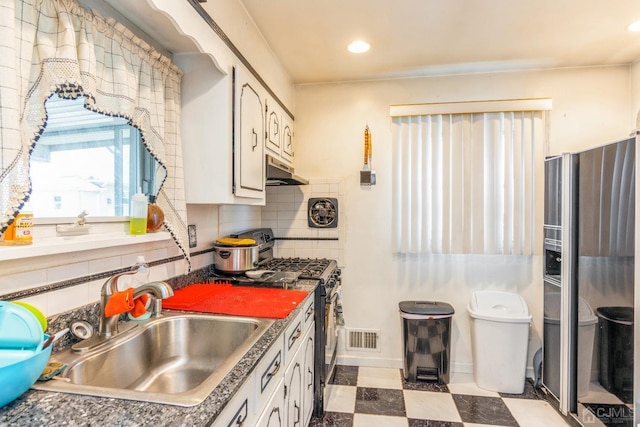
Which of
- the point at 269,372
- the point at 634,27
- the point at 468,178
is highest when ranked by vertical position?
the point at 634,27

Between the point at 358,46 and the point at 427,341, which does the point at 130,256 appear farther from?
the point at 427,341

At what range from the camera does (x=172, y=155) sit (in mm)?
1501

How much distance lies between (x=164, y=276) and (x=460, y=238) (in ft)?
6.82

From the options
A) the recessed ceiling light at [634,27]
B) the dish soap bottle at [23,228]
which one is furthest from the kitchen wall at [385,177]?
the dish soap bottle at [23,228]

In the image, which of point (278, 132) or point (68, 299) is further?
point (278, 132)

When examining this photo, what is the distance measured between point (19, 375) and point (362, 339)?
2.40m

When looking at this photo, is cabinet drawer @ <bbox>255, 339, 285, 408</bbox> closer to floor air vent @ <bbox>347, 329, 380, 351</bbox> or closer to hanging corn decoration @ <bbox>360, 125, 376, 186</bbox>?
floor air vent @ <bbox>347, 329, 380, 351</bbox>

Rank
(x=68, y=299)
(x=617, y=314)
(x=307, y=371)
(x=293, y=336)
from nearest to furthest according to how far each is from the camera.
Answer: (x=68, y=299) → (x=293, y=336) → (x=617, y=314) → (x=307, y=371)

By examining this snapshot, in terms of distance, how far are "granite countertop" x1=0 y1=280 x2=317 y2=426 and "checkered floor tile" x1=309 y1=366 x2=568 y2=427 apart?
1522 millimetres

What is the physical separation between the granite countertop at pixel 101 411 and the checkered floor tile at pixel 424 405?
4.99ft

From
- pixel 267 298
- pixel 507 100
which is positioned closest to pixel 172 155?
pixel 267 298

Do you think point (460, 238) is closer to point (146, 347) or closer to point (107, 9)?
point (146, 347)

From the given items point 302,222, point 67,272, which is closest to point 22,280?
point 67,272

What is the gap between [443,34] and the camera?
6.95ft
